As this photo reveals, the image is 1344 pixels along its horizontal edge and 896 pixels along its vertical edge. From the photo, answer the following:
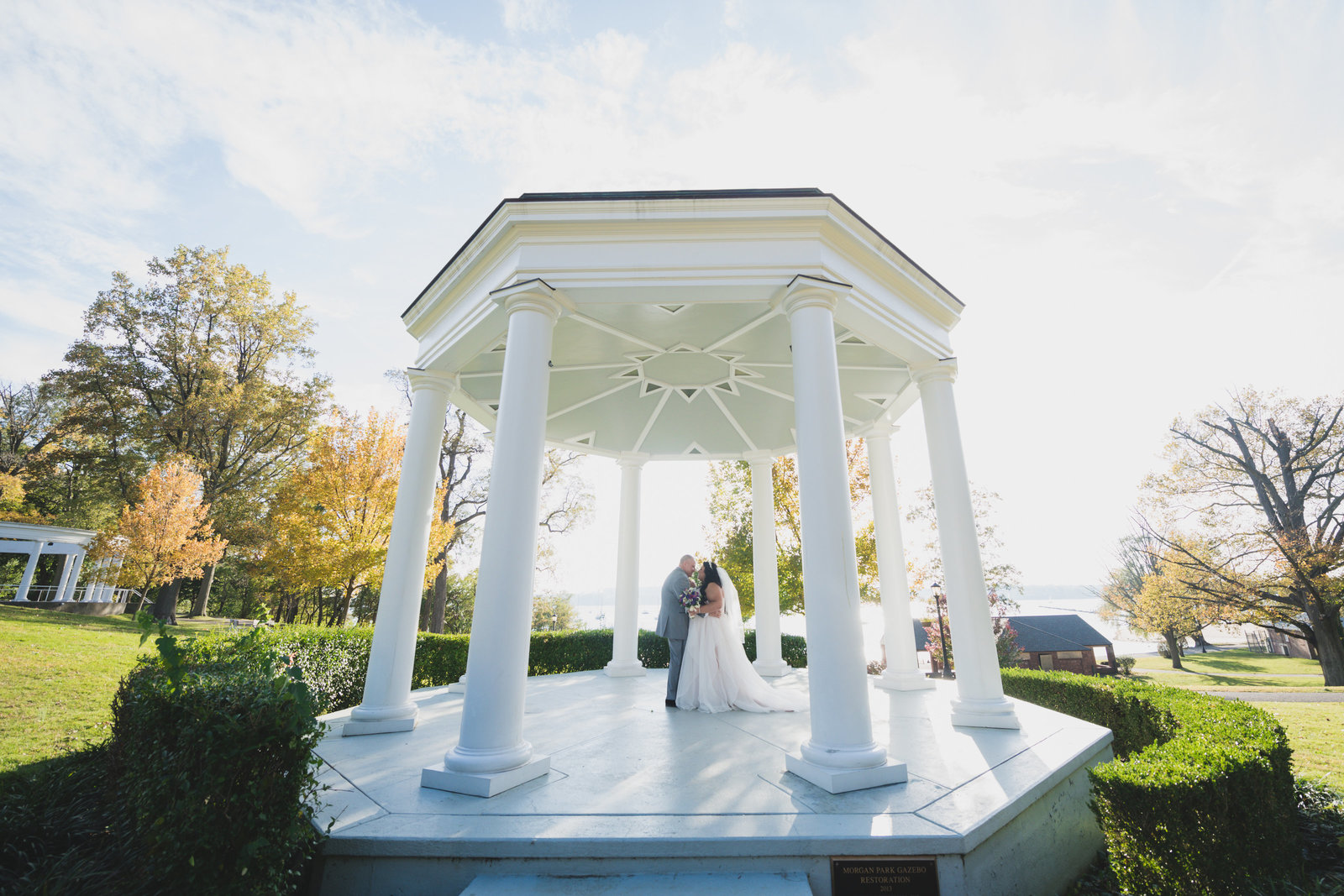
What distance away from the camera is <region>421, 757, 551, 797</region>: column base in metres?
5.30

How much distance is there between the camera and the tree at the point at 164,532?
22.8 m

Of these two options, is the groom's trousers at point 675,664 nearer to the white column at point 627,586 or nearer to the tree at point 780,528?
the white column at point 627,586

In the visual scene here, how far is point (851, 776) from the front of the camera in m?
5.30

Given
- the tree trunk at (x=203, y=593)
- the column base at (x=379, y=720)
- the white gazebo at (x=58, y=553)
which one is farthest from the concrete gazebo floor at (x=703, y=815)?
the white gazebo at (x=58, y=553)

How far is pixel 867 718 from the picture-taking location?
5.71 metres

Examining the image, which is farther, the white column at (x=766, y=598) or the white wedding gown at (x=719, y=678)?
the white column at (x=766, y=598)

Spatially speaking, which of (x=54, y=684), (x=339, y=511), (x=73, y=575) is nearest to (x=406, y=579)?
(x=54, y=684)

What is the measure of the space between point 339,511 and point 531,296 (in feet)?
49.9

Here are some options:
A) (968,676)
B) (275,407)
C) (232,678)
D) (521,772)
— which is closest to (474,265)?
(232,678)

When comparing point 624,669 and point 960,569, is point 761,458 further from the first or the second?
point 960,569

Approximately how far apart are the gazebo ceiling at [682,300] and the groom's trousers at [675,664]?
5645 mm

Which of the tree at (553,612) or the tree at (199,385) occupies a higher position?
the tree at (199,385)

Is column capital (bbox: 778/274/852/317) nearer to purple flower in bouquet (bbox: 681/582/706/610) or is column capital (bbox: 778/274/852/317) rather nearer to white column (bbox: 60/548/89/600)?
purple flower in bouquet (bbox: 681/582/706/610)

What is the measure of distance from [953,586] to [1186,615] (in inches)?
1164
